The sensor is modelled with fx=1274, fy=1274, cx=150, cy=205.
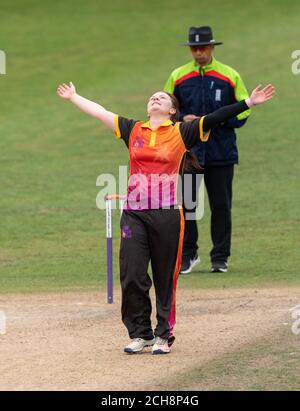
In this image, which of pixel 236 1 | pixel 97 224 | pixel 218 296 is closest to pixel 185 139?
pixel 218 296

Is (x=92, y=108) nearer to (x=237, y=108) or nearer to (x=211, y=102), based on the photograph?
(x=237, y=108)

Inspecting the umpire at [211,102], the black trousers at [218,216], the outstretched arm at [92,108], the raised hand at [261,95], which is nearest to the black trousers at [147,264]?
the outstretched arm at [92,108]

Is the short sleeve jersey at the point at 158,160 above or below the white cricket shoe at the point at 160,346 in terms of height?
above

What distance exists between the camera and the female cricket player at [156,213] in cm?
966

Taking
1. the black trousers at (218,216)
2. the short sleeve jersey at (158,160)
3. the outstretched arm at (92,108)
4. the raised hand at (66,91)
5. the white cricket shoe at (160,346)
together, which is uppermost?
the raised hand at (66,91)

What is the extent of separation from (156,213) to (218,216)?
425 cm

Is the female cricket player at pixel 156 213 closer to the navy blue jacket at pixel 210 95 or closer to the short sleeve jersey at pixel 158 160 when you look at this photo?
the short sleeve jersey at pixel 158 160

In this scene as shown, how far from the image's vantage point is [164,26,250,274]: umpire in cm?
1347

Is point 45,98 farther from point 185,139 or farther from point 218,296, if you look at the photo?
point 185,139

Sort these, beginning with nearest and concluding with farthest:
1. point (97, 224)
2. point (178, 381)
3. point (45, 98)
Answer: point (178, 381), point (97, 224), point (45, 98)

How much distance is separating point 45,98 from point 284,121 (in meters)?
5.03

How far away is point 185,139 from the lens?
31.9 ft

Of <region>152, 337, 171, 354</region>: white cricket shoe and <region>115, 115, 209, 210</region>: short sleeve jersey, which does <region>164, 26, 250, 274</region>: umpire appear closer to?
<region>115, 115, 209, 210</region>: short sleeve jersey

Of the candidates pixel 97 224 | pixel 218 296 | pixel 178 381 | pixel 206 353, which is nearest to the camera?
pixel 178 381
